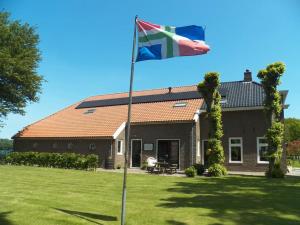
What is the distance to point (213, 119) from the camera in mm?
20750

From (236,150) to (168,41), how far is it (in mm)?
18655

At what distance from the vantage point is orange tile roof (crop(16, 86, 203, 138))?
26.8 meters

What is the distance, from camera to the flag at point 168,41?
25.6 feet

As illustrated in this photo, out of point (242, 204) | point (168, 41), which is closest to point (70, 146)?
point (242, 204)

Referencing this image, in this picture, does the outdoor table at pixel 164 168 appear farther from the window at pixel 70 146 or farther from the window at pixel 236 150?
the window at pixel 70 146

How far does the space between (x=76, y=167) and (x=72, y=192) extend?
1296 centimetres

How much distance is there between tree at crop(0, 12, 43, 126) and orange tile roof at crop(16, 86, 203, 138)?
3.13m

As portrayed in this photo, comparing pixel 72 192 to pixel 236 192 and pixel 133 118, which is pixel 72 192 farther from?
pixel 133 118

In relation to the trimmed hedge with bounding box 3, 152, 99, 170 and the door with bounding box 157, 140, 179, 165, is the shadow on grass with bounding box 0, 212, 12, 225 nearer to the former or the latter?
the trimmed hedge with bounding box 3, 152, 99, 170

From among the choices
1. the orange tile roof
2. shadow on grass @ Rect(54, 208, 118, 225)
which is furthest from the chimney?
shadow on grass @ Rect(54, 208, 118, 225)

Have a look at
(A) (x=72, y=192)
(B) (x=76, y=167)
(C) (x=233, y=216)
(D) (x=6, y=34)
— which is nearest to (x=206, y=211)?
(C) (x=233, y=216)

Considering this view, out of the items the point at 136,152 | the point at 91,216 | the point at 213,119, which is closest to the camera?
the point at 91,216

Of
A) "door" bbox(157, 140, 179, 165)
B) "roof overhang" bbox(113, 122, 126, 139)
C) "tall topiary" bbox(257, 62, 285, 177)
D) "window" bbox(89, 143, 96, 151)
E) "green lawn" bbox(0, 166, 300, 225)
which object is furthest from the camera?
"window" bbox(89, 143, 96, 151)

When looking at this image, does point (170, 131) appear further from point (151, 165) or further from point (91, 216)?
point (91, 216)
